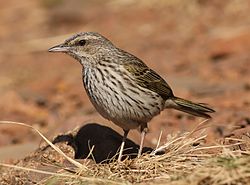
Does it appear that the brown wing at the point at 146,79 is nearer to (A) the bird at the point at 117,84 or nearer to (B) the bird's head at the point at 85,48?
(A) the bird at the point at 117,84

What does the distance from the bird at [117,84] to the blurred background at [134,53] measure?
1.76ft

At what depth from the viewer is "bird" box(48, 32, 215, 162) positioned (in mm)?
7047

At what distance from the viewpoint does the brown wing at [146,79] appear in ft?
24.3

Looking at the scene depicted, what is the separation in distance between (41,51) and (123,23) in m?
2.06

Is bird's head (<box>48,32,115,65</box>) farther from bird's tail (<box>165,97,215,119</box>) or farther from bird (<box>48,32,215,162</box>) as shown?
bird's tail (<box>165,97,215,119</box>)

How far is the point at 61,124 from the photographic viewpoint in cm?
803

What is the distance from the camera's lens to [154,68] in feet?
40.9

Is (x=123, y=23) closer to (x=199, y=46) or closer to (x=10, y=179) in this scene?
(x=199, y=46)

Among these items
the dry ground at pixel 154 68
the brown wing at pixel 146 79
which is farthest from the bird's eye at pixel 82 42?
the dry ground at pixel 154 68

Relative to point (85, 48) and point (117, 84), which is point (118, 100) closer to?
point (117, 84)

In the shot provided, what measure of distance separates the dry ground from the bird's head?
0.74 metres

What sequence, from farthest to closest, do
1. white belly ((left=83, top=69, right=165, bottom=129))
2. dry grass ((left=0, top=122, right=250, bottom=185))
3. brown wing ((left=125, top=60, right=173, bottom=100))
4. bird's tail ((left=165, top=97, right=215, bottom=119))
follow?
bird's tail ((left=165, top=97, right=215, bottom=119)), brown wing ((left=125, top=60, right=173, bottom=100)), white belly ((left=83, top=69, right=165, bottom=129)), dry grass ((left=0, top=122, right=250, bottom=185))

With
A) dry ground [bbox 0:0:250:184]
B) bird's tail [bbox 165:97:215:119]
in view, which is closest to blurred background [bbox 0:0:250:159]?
dry ground [bbox 0:0:250:184]

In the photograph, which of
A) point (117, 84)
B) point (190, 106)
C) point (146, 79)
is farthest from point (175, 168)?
point (190, 106)
